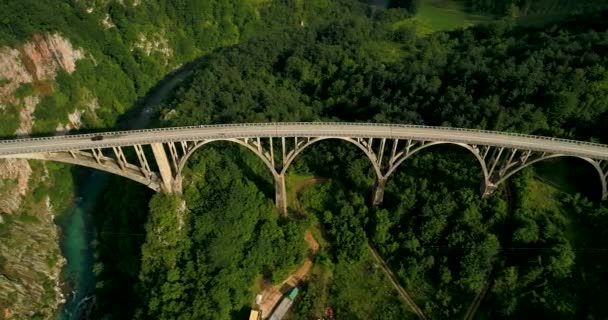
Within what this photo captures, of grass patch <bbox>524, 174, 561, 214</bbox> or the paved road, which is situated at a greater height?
the paved road

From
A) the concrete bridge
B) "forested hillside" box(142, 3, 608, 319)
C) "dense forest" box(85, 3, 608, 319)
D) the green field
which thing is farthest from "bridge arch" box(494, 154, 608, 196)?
the green field

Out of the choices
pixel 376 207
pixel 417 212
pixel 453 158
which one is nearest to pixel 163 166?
pixel 376 207

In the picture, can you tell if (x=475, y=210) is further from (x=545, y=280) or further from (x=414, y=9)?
(x=414, y=9)

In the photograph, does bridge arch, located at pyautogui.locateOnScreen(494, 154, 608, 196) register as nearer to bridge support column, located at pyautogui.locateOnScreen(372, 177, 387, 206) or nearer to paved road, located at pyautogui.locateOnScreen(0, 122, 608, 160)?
paved road, located at pyautogui.locateOnScreen(0, 122, 608, 160)

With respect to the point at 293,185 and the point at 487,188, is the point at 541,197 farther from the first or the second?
the point at 293,185

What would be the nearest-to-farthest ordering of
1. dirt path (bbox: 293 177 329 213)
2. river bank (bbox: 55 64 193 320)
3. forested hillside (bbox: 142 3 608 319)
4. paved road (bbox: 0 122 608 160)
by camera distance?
forested hillside (bbox: 142 3 608 319)
paved road (bbox: 0 122 608 160)
river bank (bbox: 55 64 193 320)
dirt path (bbox: 293 177 329 213)

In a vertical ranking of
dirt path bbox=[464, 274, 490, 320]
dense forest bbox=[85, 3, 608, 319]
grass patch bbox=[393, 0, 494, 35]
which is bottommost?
dirt path bbox=[464, 274, 490, 320]
